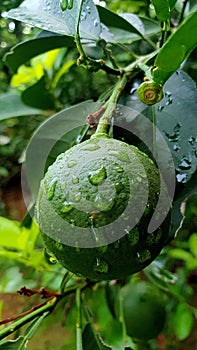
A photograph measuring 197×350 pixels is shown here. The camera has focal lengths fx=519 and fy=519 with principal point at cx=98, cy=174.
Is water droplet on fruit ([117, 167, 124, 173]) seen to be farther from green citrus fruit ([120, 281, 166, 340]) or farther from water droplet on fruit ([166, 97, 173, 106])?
green citrus fruit ([120, 281, 166, 340])

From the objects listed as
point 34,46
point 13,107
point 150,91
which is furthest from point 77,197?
point 13,107

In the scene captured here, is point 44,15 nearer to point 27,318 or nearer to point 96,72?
point 96,72

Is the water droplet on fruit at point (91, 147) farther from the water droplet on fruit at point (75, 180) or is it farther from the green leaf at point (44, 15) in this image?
the green leaf at point (44, 15)

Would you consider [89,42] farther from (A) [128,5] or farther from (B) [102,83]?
(B) [102,83]

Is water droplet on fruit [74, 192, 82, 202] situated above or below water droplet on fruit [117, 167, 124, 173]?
below

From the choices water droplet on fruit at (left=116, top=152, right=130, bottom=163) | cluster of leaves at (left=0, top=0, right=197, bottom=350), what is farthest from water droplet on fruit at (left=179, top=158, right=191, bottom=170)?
water droplet on fruit at (left=116, top=152, right=130, bottom=163)

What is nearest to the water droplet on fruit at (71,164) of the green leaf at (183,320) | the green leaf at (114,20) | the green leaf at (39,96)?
the green leaf at (114,20)

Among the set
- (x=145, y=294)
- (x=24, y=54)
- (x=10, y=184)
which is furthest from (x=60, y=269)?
(x=10, y=184)
